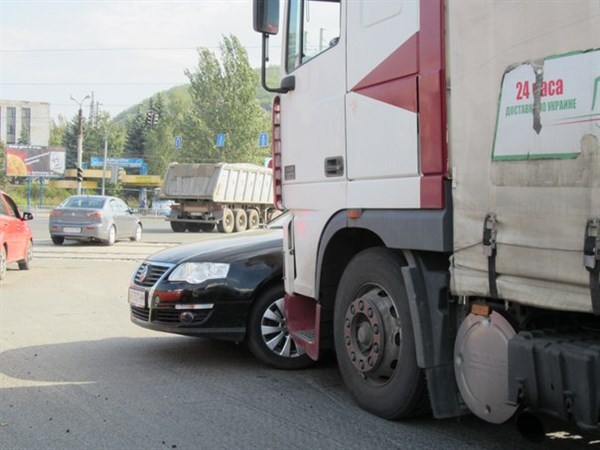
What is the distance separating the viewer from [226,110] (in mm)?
57156

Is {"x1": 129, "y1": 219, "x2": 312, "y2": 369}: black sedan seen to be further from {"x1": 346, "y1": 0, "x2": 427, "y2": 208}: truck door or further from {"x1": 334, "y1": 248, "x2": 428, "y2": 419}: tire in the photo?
{"x1": 346, "y1": 0, "x2": 427, "y2": 208}: truck door

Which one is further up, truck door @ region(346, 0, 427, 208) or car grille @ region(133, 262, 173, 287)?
truck door @ region(346, 0, 427, 208)

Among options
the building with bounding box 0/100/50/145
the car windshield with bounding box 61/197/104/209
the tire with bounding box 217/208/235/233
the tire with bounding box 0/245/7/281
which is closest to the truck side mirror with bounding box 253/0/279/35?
the tire with bounding box 0/245/7/281

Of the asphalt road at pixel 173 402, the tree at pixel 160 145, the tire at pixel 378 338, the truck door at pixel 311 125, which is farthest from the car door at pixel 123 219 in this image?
the tree at pixel 160 145

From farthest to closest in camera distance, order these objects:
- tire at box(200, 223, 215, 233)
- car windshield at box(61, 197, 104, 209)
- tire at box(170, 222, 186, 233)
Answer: tire at box(200, 223, 215, 233), tire at box(170, 222, 186, 233), car windshield at box(61, 197, 104, 209)

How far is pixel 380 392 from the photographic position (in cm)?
412

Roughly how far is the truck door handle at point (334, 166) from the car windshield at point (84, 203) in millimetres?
15607

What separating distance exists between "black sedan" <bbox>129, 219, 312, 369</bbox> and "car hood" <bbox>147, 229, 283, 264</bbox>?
0.01 meters

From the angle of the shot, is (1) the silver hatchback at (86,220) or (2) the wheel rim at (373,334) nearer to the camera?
(2) the wheel rim at (373,334)

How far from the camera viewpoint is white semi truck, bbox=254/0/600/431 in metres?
2.78

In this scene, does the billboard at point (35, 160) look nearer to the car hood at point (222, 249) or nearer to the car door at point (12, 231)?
the car door at point (12, 231)

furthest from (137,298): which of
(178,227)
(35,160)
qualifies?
(35,160)

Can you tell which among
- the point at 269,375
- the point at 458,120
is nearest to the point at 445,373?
the point at 458,120

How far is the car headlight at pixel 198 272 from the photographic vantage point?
5598 millimetres
